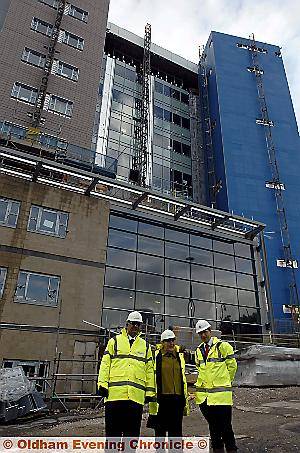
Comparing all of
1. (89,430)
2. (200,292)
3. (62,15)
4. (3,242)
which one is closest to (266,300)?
(200,292)

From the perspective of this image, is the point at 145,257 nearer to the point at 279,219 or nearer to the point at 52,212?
the point at 52,212

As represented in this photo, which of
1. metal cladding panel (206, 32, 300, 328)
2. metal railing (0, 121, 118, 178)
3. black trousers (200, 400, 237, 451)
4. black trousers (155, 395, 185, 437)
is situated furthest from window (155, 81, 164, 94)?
black trousers (200, 400, 237, 451)

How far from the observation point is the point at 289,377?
14250 millimetres

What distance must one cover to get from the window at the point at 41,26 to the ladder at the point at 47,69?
47 cm

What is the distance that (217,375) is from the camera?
5.31 m

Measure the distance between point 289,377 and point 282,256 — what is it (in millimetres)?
22673

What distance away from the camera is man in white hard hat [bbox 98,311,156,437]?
14.9 ft

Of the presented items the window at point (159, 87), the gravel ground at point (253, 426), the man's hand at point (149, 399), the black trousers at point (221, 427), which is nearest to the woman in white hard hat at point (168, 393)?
the man's hand at point (149, 399)

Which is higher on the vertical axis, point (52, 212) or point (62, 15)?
point (62, 15)

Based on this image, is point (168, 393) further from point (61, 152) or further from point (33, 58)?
point (33, 58)

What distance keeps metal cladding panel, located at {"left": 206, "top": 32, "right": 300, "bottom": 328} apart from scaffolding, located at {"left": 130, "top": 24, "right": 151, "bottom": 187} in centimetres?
814

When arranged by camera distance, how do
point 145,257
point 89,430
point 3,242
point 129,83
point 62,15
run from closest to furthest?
point 89,430, point 3,242, point 145,257, point 62,15, point 129,83

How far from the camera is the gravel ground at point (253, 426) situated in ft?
19.5

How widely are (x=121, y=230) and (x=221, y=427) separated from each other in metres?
15.6
